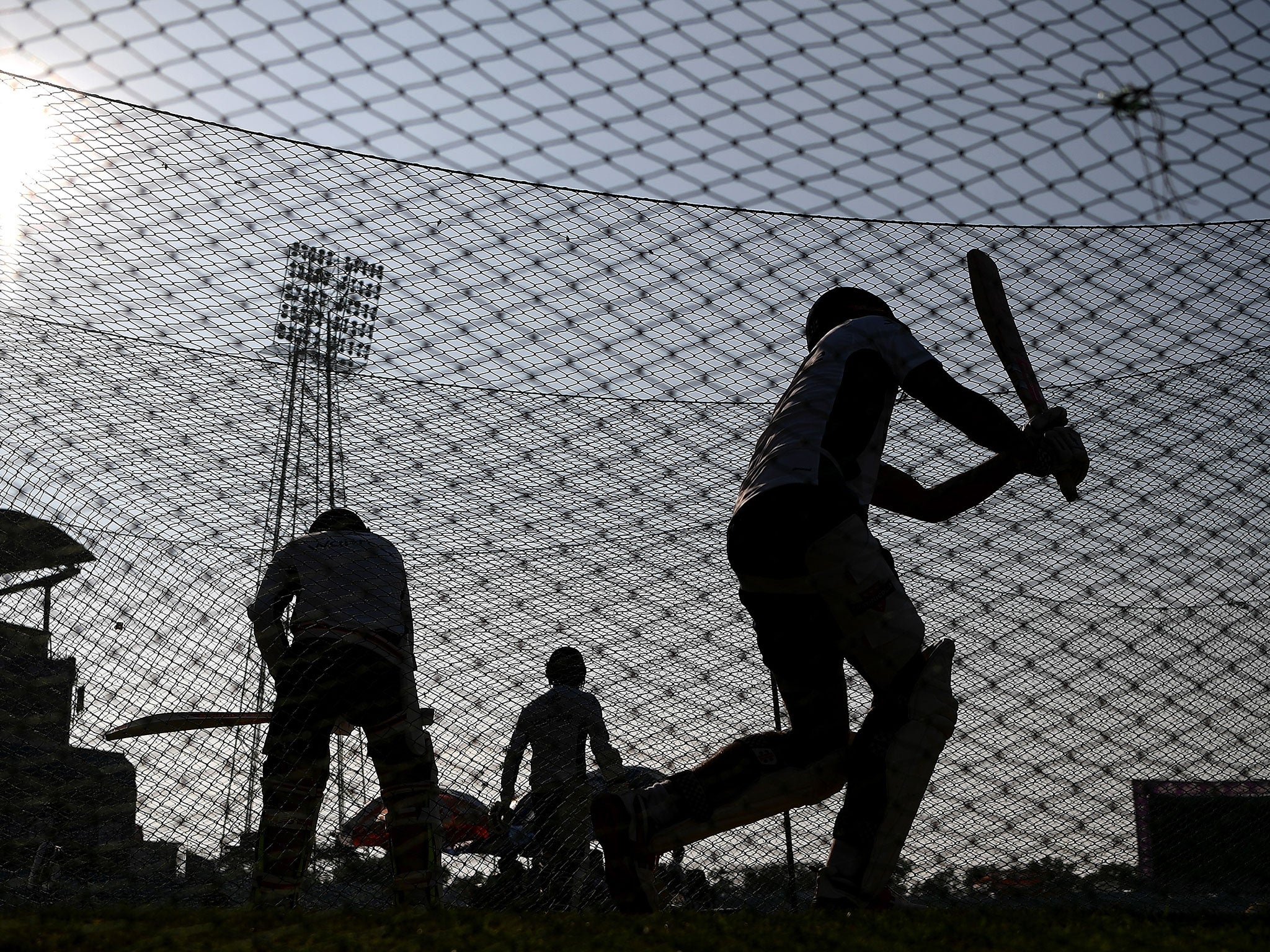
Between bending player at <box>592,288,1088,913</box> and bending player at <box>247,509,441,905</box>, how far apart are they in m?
1.25

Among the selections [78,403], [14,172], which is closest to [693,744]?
[78,403]

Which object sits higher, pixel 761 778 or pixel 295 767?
pixel 761 778

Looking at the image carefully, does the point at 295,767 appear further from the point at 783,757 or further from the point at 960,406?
the point at 960,406

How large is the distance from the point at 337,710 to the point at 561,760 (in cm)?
118

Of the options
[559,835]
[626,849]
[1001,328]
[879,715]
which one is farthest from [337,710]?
[1001,328]

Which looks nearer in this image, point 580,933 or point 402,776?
point 580,933

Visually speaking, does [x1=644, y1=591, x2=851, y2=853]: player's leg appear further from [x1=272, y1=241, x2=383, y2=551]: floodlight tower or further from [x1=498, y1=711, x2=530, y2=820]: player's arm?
[x1=272, y1=241, x2=383, y2=551]: floodlight tower

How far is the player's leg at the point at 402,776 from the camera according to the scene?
3.87 metres

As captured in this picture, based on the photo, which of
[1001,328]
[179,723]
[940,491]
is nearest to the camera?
[940,491]

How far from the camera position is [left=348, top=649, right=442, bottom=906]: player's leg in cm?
387

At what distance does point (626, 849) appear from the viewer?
285cm

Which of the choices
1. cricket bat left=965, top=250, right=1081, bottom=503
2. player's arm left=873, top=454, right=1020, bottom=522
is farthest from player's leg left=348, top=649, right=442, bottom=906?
cricket bat left=965, top=250, right=1081, bottom=503

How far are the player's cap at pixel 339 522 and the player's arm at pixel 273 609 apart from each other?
0.20 m

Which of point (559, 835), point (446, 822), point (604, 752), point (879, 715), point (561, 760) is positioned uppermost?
point (879, 715)
